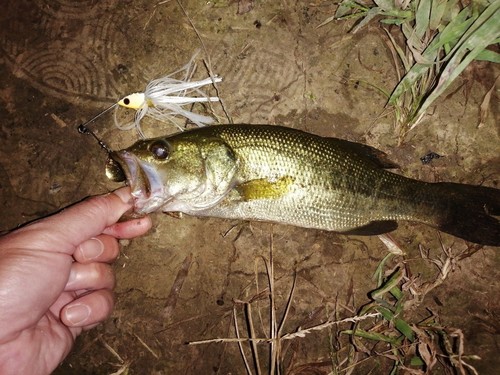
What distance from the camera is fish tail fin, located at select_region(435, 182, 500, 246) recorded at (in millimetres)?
3051

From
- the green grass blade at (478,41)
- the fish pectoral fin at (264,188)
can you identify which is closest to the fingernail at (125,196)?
the fish pectoral fin at (264,188)

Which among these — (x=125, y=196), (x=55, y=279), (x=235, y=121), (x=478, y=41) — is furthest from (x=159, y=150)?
(x=478, y=41)

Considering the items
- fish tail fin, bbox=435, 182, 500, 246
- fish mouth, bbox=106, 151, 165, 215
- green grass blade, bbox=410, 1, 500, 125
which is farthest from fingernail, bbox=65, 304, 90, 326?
green grass blade, bbox=410, 1, 500, 125

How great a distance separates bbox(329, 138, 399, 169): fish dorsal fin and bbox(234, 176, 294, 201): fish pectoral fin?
2.08 ft

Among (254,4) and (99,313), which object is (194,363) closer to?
(99,313)

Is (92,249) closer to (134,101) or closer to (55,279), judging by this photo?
(55,279)

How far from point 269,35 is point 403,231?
2.35m

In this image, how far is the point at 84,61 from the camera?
3.49 metres

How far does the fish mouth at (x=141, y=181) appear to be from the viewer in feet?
8.80

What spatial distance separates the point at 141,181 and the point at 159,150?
28 centimetres

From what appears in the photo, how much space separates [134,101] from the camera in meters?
3.31

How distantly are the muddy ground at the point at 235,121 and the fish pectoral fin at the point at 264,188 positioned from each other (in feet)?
2.29

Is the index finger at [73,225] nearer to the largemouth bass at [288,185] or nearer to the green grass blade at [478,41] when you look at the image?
the largemouth bass at [288,185]

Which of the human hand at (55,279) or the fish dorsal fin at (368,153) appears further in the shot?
the fish dorsal fin at (368,153)
